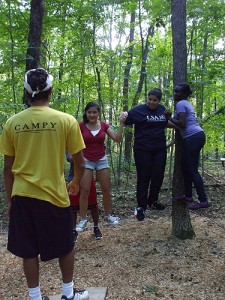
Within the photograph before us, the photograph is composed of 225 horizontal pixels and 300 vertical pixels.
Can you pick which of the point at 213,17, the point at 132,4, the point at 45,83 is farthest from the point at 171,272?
the point at 132,4

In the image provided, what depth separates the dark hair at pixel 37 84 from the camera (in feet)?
8.43

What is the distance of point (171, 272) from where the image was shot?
3777 millimetres

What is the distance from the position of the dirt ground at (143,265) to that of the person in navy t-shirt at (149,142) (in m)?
0.57

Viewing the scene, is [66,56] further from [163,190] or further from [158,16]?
[163,190]

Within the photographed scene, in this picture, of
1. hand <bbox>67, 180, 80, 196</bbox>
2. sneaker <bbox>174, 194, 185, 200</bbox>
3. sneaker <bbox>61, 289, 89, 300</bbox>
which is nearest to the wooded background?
sneaker <bbox>174, 194, 185, 200</bbox>

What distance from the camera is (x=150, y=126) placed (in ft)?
14.6

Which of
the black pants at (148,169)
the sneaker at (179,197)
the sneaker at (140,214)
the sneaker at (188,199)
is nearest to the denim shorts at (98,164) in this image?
the black pants at (148,169)

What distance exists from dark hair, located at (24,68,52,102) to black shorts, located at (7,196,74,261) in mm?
859

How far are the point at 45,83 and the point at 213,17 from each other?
15.3ft

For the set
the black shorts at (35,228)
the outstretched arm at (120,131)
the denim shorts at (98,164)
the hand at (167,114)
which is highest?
the hand at (167,114)

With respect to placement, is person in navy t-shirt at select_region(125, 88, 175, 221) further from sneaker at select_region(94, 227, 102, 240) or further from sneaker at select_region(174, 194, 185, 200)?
sneaker at select_region(94, 227, 102, 240)

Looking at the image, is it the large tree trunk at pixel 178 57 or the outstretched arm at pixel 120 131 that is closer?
the large tree trunk at pixel 178 57

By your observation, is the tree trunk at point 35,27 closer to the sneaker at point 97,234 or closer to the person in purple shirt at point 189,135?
the person in purple shirt at point 189,135

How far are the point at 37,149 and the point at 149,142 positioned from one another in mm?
2243
